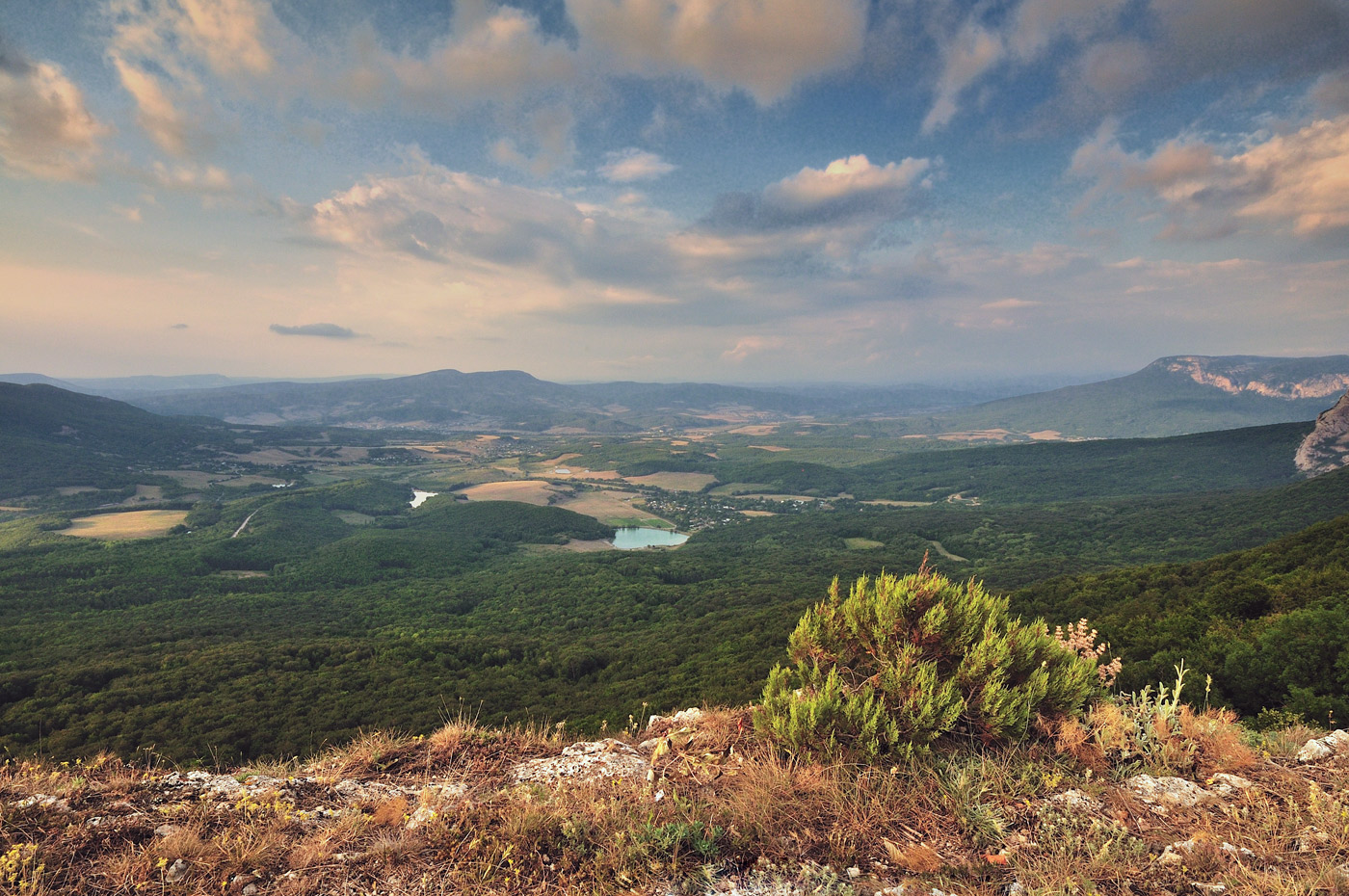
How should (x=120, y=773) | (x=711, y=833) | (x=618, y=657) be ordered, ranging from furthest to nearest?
(x=618, y=657) < (x=120, y=773) < (x=711, y=833)

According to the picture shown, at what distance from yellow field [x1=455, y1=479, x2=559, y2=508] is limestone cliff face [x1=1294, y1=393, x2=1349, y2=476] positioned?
20680 centimetres

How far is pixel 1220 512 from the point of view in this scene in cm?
9538

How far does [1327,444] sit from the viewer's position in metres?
132

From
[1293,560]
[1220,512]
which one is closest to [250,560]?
[1293,560]

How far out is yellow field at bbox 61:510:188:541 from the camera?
4560 inches

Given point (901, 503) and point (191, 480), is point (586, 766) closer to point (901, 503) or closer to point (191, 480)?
point (901, 503)

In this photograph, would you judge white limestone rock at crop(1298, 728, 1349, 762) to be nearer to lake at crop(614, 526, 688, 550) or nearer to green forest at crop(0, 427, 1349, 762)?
green forest at crop(0, 427, 1349, 762)

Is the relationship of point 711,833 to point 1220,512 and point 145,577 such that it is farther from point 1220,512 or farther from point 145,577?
point 1220,512

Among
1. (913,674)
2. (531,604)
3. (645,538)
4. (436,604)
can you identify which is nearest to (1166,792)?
(913,674)

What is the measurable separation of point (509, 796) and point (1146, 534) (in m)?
126

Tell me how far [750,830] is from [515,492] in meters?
188

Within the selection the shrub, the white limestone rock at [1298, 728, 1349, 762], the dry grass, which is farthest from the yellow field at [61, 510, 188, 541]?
the white limestone rock at [1298, 728, 1349, 762]

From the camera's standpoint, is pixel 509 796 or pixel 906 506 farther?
pixel 906 506

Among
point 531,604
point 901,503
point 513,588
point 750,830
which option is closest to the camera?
point 750,830
